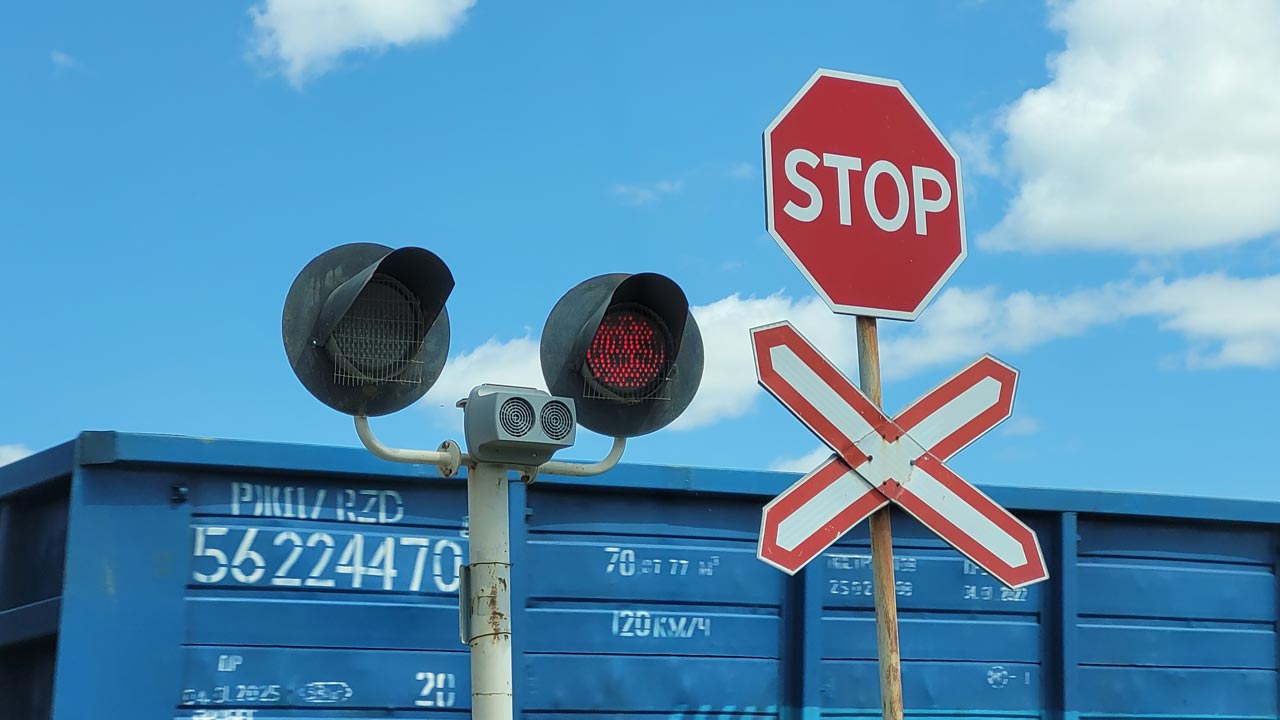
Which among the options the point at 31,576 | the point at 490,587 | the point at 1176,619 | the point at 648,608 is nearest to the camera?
the point at 490,587

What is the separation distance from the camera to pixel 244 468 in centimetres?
522

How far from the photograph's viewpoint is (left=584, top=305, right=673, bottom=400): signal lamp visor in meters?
4.27

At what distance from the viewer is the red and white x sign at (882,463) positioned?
401 cm

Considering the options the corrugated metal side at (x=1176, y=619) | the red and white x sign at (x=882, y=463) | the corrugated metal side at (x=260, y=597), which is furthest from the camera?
the corrugated metal side at (x=1176, y=619)

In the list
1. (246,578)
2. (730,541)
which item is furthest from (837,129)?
(246,578)

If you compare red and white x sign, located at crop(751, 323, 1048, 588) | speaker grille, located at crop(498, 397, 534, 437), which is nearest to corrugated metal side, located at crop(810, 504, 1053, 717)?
red and white x sign, located at crop(751, 323, 1048, 588)

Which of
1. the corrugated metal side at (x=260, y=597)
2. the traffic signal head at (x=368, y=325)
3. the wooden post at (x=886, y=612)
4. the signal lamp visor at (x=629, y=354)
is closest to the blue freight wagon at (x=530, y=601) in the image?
the corrugated metal side at (x=260, y=597)

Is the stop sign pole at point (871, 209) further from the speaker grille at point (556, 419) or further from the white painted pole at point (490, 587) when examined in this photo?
the white painted pole at point (490, 587)

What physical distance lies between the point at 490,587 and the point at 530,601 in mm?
1360

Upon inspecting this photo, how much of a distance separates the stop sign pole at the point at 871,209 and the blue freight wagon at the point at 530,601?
1602mm

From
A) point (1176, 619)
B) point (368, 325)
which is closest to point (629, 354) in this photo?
point (368, 325)

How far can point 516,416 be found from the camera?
4.12m

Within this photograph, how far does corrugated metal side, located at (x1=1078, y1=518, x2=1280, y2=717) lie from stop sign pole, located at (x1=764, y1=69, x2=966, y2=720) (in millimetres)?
2645

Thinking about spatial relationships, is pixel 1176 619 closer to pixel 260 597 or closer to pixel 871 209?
pixel 871 209
